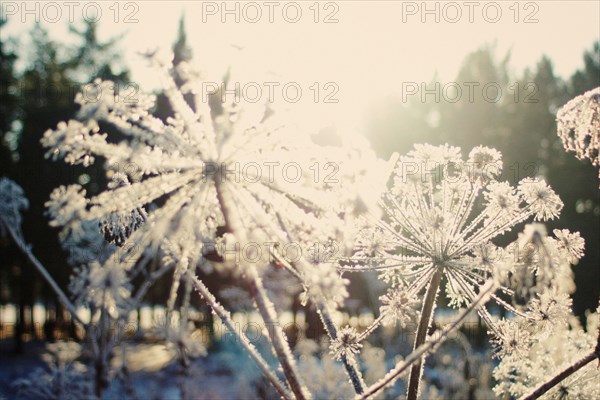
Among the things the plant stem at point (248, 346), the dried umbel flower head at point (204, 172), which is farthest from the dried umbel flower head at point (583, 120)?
the plant stem at point (248, 346)

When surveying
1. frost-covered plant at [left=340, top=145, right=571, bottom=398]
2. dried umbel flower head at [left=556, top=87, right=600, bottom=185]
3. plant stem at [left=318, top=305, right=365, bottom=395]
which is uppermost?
dried umbel flower head at [left=556, top=87, right=600, bottom=185]

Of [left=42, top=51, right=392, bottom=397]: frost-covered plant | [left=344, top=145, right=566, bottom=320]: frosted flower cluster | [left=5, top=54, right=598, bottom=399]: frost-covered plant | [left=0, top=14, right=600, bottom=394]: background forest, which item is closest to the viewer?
[left=5, top=54, right=598, bottom=399]: frost-covered plant

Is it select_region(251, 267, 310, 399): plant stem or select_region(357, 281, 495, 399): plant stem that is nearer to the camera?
select_region(357, 281, 495, 399): plant stem

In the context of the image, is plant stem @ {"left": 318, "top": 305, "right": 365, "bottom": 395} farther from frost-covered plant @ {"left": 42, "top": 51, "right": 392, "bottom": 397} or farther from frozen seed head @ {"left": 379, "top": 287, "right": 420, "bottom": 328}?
frozen seed head @ {"left": 379, "top": 287, "right": 420, "bottom": 328}

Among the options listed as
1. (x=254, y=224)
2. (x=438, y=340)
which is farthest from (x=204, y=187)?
(x=438, y=340)

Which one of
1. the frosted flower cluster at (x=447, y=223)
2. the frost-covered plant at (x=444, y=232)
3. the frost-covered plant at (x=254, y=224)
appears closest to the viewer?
the frost-covered plant at (x=254, y=224)

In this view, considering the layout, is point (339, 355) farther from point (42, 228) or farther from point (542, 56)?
point (542, 56)

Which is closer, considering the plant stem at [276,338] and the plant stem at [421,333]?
the plant stem at [276,338]

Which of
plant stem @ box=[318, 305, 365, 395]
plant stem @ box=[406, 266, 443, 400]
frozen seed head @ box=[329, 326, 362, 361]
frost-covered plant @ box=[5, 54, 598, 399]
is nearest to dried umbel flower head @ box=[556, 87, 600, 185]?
frost-covered plant @ box=[5, 54, 598, 399]

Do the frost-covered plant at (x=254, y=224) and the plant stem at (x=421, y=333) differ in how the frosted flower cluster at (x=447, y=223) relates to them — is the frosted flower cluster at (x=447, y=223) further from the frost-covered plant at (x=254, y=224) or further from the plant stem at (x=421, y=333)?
the plant stem at (x=421, y=333)
